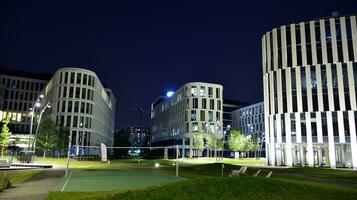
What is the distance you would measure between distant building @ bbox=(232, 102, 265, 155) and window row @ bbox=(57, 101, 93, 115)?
226 feet

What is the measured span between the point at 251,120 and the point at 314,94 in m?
85.3

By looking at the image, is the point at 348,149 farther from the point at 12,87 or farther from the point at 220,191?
the point at 12,87

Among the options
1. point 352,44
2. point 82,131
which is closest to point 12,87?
point 82,131

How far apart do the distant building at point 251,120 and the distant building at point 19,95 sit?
9379 centimetres

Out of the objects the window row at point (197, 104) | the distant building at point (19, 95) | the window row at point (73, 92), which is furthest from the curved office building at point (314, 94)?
the distant building at point (19, 95)

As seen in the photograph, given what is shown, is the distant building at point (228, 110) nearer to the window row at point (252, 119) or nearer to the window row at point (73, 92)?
the window row at point (252, 119)

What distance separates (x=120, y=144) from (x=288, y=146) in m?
85.3

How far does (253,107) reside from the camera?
143 metres

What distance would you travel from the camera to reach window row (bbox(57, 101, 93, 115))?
306ft

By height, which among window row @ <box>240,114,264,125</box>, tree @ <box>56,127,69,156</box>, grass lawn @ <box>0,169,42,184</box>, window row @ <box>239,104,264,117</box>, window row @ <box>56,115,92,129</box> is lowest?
grass lawn @ <box>0,169,42,184</box>

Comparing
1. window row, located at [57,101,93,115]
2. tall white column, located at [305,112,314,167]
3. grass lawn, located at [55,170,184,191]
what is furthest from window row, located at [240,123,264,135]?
grass lawn, located at [55,170,184,191]

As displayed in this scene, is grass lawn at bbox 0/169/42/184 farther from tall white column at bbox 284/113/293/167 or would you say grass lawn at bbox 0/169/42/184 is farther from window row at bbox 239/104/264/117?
window row at bbox 239/104/264/117

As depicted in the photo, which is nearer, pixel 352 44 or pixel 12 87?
pixel 352 44

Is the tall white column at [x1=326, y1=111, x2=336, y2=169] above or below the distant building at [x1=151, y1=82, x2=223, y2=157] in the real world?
below
